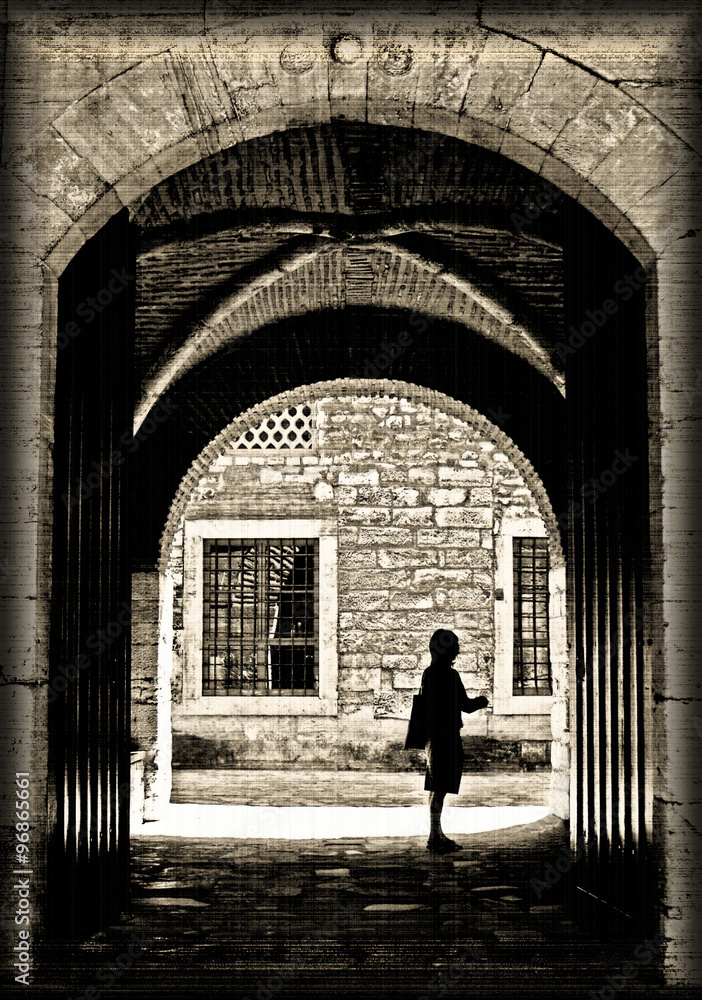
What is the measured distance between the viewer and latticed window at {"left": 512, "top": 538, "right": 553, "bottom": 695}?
11719 millimetres

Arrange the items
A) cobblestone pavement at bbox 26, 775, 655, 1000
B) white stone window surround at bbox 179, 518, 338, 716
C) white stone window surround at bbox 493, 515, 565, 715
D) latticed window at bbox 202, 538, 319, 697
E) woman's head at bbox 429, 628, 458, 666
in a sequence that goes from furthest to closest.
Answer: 1. latticed window at bbox 202, 538, 319, 697
2. white stone window surround at bbox 179, 518, 338, 716
3. white stone window surround at bbox 493, 515, 565, 715
4. woman's head at bbox 429, 628, 458, 666
5. cobblestone pavement at bbox 26, 775, 655, 1000

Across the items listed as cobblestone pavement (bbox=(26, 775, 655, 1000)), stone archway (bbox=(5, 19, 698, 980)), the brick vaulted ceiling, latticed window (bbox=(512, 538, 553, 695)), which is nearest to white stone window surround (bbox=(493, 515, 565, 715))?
latticed window (bbox=(512, 538, 553, 695))

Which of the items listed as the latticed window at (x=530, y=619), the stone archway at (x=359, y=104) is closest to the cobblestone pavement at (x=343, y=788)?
the latticed window at (x=530, y=619)

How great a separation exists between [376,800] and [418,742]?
356 centimetres

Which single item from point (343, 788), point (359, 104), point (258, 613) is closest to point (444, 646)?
point (359, 104)

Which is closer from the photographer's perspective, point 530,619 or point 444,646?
point 444,646

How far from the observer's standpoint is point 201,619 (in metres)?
12.0

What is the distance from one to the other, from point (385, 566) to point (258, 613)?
152 cm

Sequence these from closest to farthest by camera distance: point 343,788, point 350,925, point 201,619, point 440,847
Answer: point 350,925, point 440,847, point 343,788, point 201,619

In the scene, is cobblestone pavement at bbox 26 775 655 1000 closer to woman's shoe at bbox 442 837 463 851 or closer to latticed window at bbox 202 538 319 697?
woman's shoe at bbox 442 837 463 851

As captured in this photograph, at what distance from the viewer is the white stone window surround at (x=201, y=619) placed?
11.7 m

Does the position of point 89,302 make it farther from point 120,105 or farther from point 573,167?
point 573,167

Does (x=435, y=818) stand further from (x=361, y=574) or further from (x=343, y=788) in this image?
(x=361, y=574)

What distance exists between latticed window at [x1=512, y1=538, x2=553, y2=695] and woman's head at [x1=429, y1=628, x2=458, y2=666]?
475 cm
